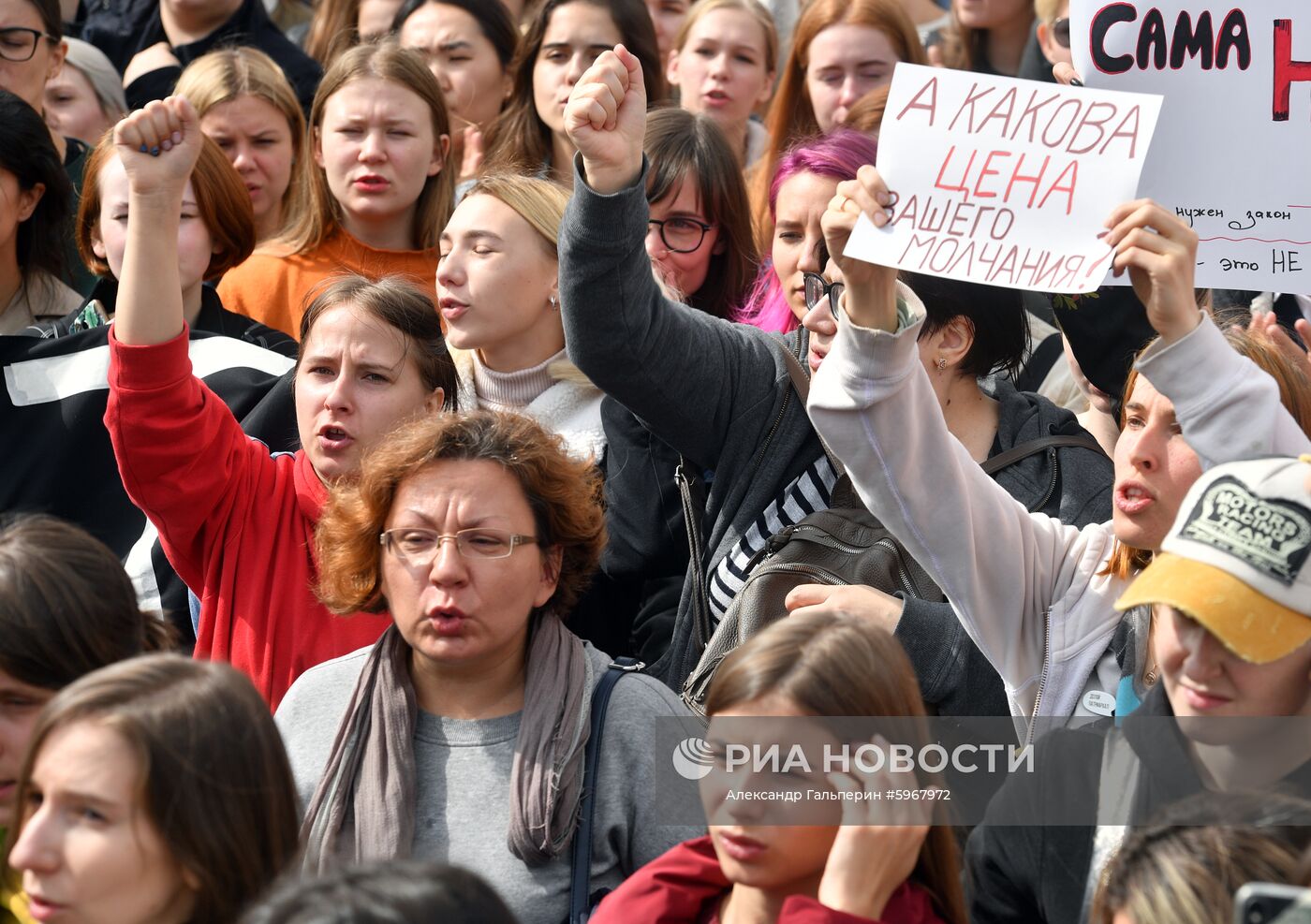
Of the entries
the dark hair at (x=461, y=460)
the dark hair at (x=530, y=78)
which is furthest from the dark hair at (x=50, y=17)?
the dark hair at (x=461, y=460)

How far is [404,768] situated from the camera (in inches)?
129

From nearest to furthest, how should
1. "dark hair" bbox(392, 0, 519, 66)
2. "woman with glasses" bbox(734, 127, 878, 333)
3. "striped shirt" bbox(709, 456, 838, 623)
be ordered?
1. "striped shirt" bbox(709, 456, 838, 623)
2. "woman with glasses" bbox(734, 127, 878, 333)
3. "dark hair" bbox(392, 0, 519, 66)

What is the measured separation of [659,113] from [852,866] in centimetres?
296

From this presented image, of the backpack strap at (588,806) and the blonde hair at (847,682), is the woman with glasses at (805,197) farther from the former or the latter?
the blonde hair at (847,682)

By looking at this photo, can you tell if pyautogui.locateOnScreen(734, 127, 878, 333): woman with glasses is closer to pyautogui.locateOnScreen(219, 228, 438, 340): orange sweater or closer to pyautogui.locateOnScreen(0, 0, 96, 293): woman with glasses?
pyautogui.locateOnScreen(219, 228, 438, 340): orange sweater

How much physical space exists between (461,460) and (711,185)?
5.84 ft

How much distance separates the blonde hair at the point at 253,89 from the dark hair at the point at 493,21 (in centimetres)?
69

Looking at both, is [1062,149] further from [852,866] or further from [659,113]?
[659,113]

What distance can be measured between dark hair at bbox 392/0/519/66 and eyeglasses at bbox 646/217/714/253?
6.00 ft

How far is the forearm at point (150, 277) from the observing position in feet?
12.1

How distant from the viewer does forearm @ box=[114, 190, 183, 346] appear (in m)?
3.68

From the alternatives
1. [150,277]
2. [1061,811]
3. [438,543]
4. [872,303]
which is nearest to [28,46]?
[150,277]

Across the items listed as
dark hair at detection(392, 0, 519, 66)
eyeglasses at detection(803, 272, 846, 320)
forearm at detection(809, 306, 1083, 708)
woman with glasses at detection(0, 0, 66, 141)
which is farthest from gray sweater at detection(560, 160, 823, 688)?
woman with glasses at detection(0, 0, 66, 141)

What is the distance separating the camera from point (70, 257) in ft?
18.4
